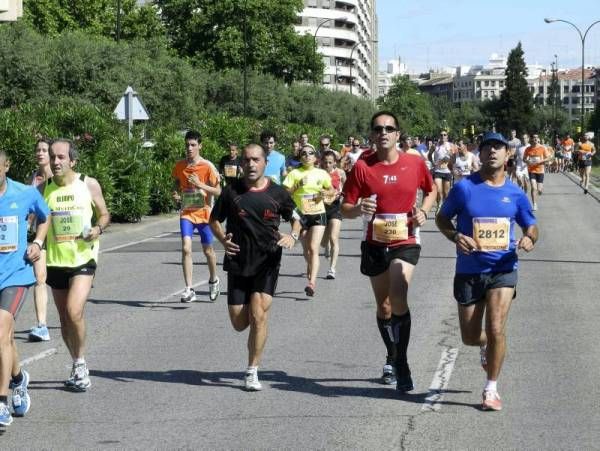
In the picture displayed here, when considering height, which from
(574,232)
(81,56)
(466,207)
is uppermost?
(81,56)

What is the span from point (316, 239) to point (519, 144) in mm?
18039

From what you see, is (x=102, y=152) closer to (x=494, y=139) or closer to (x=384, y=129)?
(x=384, y=129)

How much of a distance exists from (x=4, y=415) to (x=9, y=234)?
108 cm

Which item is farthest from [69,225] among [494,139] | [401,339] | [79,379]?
[494,139]

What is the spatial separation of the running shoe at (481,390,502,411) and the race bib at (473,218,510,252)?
87cm

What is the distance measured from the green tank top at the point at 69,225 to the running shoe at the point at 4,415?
1.59 m

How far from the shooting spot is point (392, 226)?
8.38m

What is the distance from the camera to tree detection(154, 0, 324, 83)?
86312 mm

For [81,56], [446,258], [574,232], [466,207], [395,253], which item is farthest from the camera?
[81,56]

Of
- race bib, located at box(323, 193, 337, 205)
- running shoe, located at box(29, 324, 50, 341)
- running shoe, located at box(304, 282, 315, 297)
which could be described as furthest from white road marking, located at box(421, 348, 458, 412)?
race bib, located at box(323, 193, 337, 205)

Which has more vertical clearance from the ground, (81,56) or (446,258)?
(81,56)

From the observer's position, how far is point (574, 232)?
23.7 meters

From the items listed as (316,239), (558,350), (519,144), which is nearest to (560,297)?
(316,239)

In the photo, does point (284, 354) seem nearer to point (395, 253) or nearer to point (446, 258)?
point (395, 253)
